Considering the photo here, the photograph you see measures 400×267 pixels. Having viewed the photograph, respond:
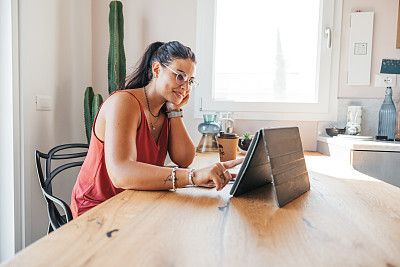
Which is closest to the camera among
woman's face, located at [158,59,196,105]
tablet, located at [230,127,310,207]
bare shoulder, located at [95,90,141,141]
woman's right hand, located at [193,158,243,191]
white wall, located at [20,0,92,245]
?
tablet, located at [230,127,310,207]

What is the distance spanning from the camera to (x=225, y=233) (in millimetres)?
580

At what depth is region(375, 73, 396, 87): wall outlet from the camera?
6.97 ft

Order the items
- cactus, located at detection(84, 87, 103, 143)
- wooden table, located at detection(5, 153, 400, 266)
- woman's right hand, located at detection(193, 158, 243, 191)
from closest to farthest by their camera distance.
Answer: wooden table, located at detection(5, 153, 400, 266), woman's right hand, located at detection(193, 158, 243, 191), cactus, located at detection(84, 87, 103, 143)

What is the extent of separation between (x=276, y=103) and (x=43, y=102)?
1.72 metres

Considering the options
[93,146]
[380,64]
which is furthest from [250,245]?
[380,64]

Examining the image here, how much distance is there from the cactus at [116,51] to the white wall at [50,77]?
331 mm

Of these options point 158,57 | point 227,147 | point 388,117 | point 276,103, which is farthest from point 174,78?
point 388,117

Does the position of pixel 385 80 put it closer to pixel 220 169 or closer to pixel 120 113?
pixel 220 169

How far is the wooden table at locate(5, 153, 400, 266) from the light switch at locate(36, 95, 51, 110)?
1293 millimetres

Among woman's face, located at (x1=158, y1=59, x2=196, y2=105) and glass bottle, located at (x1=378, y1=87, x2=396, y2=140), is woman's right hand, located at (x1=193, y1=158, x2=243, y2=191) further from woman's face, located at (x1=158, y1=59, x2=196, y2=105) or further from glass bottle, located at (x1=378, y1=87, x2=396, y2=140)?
glass bottle, located at (x1=378, y1=87, x2=396, y2=140)

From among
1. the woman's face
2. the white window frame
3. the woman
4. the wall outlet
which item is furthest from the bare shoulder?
the wall outlet

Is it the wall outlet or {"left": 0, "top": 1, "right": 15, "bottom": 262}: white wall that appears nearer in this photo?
{"left": 0, "top": 1, "right": 15, "bottom": 262}: white wall

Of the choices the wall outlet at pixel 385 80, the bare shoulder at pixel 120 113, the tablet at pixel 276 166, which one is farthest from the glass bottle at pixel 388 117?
the bare shoulder at pixel 120 113

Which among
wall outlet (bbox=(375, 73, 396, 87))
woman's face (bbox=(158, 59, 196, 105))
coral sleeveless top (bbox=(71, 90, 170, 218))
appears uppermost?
wall outlet (bbox=(375, 73, 396, 87))
